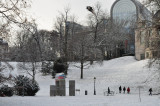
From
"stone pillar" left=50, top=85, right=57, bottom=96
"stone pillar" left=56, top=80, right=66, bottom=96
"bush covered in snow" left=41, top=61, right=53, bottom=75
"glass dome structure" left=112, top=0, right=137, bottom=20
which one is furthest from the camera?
"glass dome structure" left=112, top=0, right=137, bottom=20

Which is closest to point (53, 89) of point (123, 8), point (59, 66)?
point (59, 66)

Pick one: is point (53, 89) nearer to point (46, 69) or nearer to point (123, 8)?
point (46, 69)

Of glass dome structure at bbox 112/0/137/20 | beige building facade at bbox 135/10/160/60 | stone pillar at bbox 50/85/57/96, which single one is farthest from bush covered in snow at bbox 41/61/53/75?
glass dome structure at bbox 112/0/137/20

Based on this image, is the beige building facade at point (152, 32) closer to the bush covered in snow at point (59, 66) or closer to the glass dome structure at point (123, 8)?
the bush covered in snow at point (59, 66)

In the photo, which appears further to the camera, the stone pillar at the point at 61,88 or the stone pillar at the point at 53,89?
the stone pillar at the point at 61,88

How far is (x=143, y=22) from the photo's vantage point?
1895 cm

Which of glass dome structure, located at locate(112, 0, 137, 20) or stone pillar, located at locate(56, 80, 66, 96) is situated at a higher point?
glass dome structure, located at locate(112, 0, 137, 20)

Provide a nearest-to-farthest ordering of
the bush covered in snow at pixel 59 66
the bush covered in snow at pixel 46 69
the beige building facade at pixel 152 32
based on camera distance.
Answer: the beige building facade at pixel 152 32, the bush covered in snow at pixel 59 66, the bush covered in snow at pixel 46 69

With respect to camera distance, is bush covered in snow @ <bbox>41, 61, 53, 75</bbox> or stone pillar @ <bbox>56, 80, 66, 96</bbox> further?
bush covered in snow @ <bbox>41, 61, 53, 75</bbox>

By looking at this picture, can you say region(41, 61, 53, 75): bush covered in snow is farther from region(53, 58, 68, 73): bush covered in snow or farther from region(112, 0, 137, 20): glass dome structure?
region(112, 0, 137, 20): glass dome structure

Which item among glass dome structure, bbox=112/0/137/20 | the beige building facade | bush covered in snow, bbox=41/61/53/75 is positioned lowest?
bush covered in snow, bbox=41/61/53/75

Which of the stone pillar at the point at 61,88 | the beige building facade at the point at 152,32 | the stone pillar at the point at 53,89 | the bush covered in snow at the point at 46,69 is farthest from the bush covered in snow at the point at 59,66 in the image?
the beige building facade at the point at 152,32

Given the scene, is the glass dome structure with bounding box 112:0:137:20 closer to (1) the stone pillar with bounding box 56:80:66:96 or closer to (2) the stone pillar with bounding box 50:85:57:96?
(1) the stone pillar with bounding box 56:80:66:96

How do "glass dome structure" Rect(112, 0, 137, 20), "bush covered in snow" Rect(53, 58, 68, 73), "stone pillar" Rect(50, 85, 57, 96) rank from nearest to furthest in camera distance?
"stone pillar" Rect(50, 85, 57, 96)
"bush covered in snow" Rect(53, 58, 68, 73)
"glass dome structure" Rect(112, 0, 137, 20)
